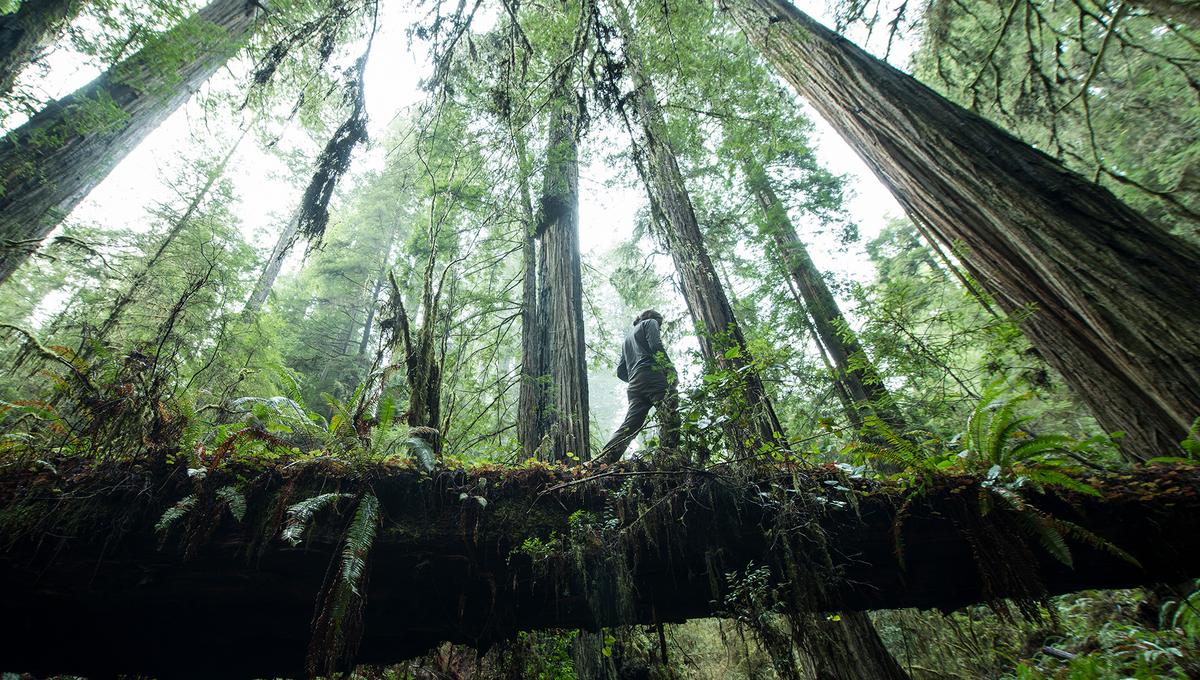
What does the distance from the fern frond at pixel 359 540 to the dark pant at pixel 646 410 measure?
1738 millimetres

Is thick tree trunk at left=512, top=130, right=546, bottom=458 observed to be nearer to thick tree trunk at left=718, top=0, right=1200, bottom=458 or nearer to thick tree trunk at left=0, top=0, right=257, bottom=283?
thick tree trunk at left=0, top=0, right=257, bottom=283

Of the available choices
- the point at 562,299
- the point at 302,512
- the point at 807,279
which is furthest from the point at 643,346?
the point at 807,279

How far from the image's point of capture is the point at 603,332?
9961mm

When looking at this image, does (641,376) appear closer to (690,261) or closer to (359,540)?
(690,261)

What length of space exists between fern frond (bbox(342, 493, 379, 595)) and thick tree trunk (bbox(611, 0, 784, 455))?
2.43 metres

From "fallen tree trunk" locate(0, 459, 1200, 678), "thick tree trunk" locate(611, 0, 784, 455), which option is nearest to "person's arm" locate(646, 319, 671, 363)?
"thick tree trunk" locate(611, 0, 784, 455)

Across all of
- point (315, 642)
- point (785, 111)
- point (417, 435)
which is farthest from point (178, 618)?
point (785, 111)

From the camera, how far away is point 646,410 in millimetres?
5199

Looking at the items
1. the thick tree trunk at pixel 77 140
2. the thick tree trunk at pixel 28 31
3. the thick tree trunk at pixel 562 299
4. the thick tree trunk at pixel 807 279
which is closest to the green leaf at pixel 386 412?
the thick tree trunk at pixel 562 299

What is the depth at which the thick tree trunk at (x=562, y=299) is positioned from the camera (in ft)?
18.4

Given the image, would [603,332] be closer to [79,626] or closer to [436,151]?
[436,151]

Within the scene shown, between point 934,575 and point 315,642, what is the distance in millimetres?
3663

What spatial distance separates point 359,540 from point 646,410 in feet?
11.3

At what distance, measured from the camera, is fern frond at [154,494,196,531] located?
225cm
